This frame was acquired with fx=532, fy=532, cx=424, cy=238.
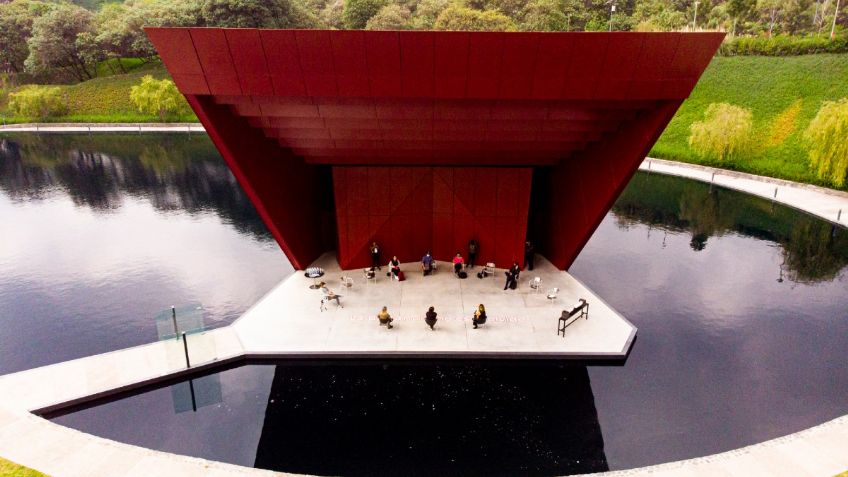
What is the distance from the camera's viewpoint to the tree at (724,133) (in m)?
34.8

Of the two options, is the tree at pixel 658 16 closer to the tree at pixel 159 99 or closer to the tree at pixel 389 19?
the tree at pixel 389 19

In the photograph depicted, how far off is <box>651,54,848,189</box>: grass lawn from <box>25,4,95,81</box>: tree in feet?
232

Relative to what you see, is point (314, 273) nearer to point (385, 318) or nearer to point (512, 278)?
point (385, 318)

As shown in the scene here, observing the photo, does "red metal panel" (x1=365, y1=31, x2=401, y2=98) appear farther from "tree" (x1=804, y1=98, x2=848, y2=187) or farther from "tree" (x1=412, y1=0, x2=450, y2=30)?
"tree" (x1=412, y1=0, x2=450, y2=30)

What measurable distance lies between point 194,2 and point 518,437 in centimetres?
7033

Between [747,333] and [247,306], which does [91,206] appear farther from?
[747,333]

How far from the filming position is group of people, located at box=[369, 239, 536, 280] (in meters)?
17.5

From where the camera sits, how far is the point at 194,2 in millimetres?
65375

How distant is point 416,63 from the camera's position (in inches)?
448

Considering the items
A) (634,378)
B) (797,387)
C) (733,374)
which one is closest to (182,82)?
(634,378)

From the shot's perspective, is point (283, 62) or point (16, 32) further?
point (16, 32)

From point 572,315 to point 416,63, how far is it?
804cm

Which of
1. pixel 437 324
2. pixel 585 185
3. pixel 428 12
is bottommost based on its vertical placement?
pixel 437 324

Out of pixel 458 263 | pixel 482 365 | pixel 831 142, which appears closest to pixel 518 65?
pixel 482 365
